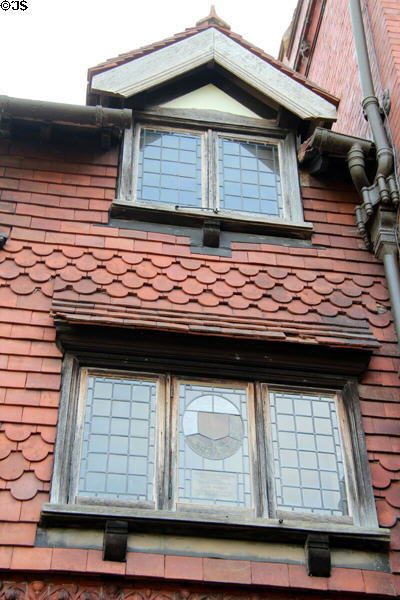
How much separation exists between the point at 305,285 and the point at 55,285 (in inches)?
103

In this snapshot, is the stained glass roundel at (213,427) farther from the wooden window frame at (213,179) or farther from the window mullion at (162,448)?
the wooden window frame at (213,179)

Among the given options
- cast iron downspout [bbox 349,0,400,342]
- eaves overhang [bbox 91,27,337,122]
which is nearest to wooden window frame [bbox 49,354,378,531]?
cast iron downspout [bbox 349,0,400,342]

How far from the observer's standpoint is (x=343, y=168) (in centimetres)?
1041

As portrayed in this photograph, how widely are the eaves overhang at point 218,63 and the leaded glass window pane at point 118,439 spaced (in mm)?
3865

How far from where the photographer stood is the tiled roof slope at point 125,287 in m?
7.68

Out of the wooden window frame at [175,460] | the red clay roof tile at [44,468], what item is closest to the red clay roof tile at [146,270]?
the wooden window frame at [175,460]

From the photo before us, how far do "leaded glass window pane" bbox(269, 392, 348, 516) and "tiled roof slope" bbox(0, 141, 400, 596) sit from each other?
333mm

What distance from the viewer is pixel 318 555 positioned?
7.02 m

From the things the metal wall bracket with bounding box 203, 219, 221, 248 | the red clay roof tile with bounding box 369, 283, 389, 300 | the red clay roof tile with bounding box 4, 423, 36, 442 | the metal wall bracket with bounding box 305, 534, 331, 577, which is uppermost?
the metal wall bracket with bounding box 203, 219, 221, 248

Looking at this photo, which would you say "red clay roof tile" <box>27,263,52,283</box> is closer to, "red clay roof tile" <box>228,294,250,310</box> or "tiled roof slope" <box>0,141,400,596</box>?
"tiled roof slope" <box>0,141,400,596</box>

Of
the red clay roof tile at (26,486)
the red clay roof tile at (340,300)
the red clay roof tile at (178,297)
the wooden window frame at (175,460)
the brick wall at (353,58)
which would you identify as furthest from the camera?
the brick wall at (353,58)

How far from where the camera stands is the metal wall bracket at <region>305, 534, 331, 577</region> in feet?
22.9

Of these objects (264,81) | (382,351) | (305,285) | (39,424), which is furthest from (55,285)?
(264,81)

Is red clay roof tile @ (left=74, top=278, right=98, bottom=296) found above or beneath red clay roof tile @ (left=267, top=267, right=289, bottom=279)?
beneath
